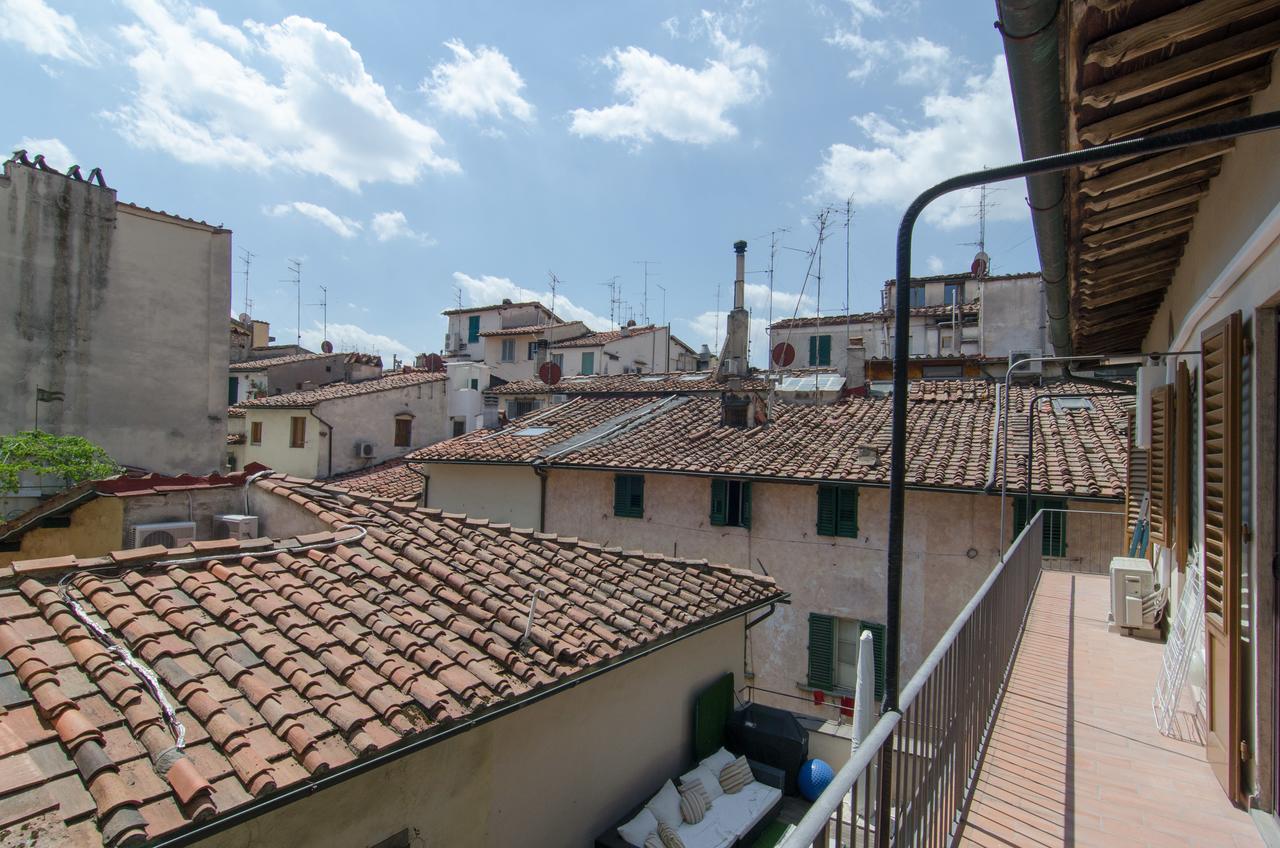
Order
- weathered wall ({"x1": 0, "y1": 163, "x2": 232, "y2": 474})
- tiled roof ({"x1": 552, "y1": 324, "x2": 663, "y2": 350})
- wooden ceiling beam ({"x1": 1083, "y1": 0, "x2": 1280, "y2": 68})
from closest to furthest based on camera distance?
wooden ceiling beam ({"x1": 1083, "y1": 0, "x2": 1280, "y2": 68}) < weathered wall ({"x1": 0, "y1": 163, "x2": 232, "y2": 474}) < tiled roof ({"x1": 552, "y1": 324, "x2": 663, "y2": 350})

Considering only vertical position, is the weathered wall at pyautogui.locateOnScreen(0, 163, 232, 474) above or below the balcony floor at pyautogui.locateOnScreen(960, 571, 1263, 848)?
above

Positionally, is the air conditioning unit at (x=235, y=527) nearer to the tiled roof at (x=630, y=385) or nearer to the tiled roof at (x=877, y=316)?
the tiled roof at (x=630, y=385)

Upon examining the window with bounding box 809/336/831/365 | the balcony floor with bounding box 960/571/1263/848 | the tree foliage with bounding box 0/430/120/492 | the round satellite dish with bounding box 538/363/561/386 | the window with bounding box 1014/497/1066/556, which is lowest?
the balcony floor with bounding box 960/571/1263/848

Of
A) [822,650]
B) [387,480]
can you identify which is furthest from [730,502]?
[387,480]

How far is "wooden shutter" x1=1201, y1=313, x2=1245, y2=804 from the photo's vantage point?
3.34m

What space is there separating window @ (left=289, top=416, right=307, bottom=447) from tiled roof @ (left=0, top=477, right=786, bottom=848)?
1932cm

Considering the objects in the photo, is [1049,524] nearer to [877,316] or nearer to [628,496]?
[628,496]

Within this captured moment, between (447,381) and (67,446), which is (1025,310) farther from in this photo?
(67,446)

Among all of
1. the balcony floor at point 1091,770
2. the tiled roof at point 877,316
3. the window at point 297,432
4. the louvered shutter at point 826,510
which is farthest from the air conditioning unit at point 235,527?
the tiled roof at point 877,316

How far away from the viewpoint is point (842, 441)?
1489 cm

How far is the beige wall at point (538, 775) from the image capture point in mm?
4602

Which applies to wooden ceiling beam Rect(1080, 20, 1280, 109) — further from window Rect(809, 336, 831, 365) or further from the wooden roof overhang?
window Rect(809, 336, 831, 365)

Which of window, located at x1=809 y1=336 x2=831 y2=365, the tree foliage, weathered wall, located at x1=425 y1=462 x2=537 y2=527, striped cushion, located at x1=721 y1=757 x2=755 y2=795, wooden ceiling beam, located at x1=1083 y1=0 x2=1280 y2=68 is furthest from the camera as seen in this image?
window, located at x1=809 y1=336 x2=831 y2=365

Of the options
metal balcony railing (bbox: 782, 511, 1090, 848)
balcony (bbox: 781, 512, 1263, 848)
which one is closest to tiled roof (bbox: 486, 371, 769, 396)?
balcony (bbox: 781, 512, 1263, 848)
